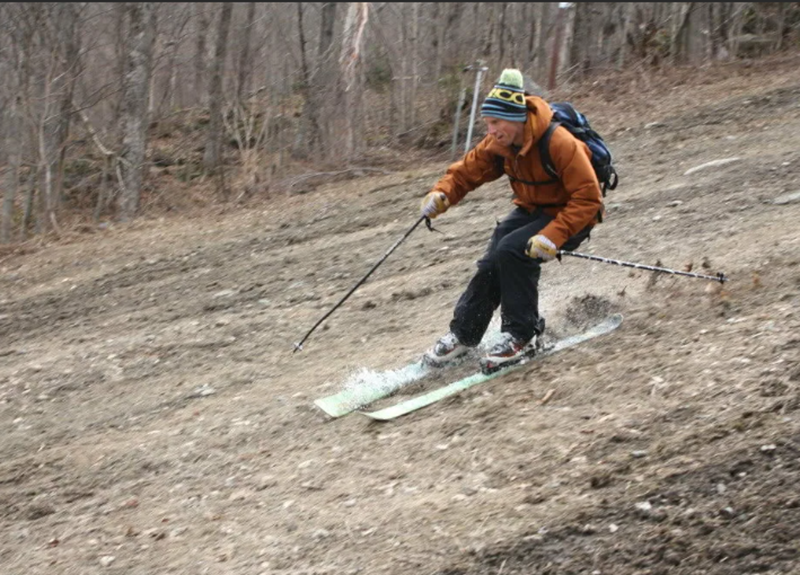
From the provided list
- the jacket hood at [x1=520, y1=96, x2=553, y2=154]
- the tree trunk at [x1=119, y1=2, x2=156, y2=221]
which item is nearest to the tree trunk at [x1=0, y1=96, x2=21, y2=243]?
the tree trunk at [x1=119, y1=2, x2=156, y2=221]

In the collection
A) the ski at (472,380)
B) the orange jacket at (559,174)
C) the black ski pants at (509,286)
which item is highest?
the orange jacket at (559,174)

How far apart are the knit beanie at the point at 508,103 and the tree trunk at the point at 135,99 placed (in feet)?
32.3

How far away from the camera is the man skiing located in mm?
5164

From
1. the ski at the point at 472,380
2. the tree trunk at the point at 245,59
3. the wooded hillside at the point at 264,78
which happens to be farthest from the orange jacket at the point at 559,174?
the tree trunk at the point at 245,59

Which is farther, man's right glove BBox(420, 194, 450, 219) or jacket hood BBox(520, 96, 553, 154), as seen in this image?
man's right glove BBox(420, 194, 450, 219)

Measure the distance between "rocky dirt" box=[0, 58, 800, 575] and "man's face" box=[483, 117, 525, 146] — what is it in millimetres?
1484

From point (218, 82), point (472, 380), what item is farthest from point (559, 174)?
point (218, 82)

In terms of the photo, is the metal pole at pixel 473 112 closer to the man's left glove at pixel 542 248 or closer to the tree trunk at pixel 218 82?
the tree trunk at pixel 218 82

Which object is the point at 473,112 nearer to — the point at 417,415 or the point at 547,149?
the point at 547,149

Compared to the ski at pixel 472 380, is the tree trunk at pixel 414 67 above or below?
above

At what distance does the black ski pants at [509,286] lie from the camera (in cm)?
545

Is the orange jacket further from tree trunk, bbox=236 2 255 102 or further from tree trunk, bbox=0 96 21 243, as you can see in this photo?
tree trunk, bbox=236 2 255 102

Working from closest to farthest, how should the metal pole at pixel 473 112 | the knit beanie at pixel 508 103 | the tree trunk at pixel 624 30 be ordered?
1. the knit beanie at pixel 508 103
2. the metal pole at pixel 473 112
3. the tree trunk at pixel 624 30

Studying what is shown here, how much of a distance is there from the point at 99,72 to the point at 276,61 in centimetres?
328
